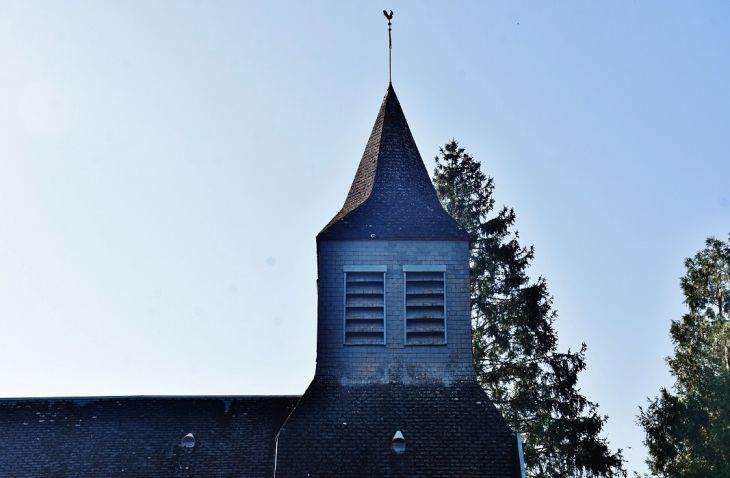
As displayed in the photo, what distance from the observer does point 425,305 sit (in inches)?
822

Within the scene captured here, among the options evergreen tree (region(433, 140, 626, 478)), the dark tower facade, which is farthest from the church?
evergreen tree (region(433, 140, 626, 478))

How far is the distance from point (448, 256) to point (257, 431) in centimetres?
680

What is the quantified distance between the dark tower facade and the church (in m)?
0.03

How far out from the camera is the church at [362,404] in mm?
19062

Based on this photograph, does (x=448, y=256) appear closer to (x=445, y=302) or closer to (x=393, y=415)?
(x=445, y=302)

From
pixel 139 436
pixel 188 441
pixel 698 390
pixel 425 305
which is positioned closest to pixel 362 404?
pixel 425 305

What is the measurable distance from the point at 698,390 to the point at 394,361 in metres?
14.9

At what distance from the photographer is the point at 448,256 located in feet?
70.0

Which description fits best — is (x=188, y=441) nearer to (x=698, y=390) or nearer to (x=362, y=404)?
(x=362, y=404)

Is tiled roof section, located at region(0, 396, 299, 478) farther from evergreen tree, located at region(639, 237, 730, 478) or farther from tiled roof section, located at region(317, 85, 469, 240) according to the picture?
evergreen tree, located at region(639, 237, 730, 478)

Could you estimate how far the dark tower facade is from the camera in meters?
18.9

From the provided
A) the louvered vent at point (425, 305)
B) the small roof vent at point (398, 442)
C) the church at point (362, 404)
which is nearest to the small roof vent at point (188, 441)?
the church at point (362, 404)

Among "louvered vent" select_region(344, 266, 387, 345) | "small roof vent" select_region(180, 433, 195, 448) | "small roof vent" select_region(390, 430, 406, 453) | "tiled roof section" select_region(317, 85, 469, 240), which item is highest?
"tiled roof section" select_region(317, 85, 469, 240)

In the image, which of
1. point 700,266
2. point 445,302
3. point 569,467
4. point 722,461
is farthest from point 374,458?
→ point 700,266
